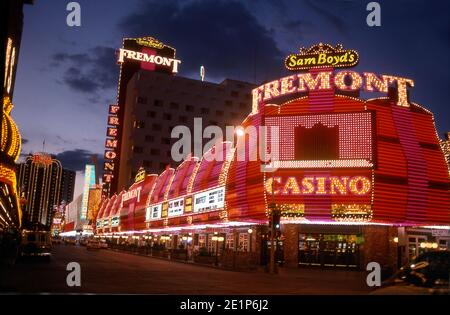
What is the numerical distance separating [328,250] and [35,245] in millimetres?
23868

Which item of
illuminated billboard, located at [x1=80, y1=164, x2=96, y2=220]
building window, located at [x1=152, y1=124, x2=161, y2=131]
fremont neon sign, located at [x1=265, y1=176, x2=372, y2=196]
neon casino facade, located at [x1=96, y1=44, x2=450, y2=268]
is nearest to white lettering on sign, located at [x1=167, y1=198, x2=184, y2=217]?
neon casino facade, located at [x1=96, y1=44, x2=450, y2=268]

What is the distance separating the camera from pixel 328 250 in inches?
1538

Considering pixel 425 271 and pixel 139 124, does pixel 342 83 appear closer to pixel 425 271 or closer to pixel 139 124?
pixel 425 271

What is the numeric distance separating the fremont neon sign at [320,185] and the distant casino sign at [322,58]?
31.9 ft

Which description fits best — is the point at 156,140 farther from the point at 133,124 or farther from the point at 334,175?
the point at 334,175

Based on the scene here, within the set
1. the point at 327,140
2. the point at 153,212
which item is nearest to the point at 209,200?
the point at 327,140

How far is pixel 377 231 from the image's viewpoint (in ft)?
126

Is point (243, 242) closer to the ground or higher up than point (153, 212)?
closer to the ground

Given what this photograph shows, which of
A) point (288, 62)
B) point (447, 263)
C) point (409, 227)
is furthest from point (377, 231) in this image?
point (447, 263)

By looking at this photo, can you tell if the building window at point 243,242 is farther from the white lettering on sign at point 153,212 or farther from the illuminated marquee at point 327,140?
the white lettering on sign at point 153,212

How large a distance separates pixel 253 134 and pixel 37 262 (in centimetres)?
2057

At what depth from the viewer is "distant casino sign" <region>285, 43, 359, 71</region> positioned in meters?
39.2

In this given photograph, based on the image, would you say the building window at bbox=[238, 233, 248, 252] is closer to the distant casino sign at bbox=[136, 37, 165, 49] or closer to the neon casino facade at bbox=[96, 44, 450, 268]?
A: the neon casino facade at bbox=[96, 44, 450, 268]

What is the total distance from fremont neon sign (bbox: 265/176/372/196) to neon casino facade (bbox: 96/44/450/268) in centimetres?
8
